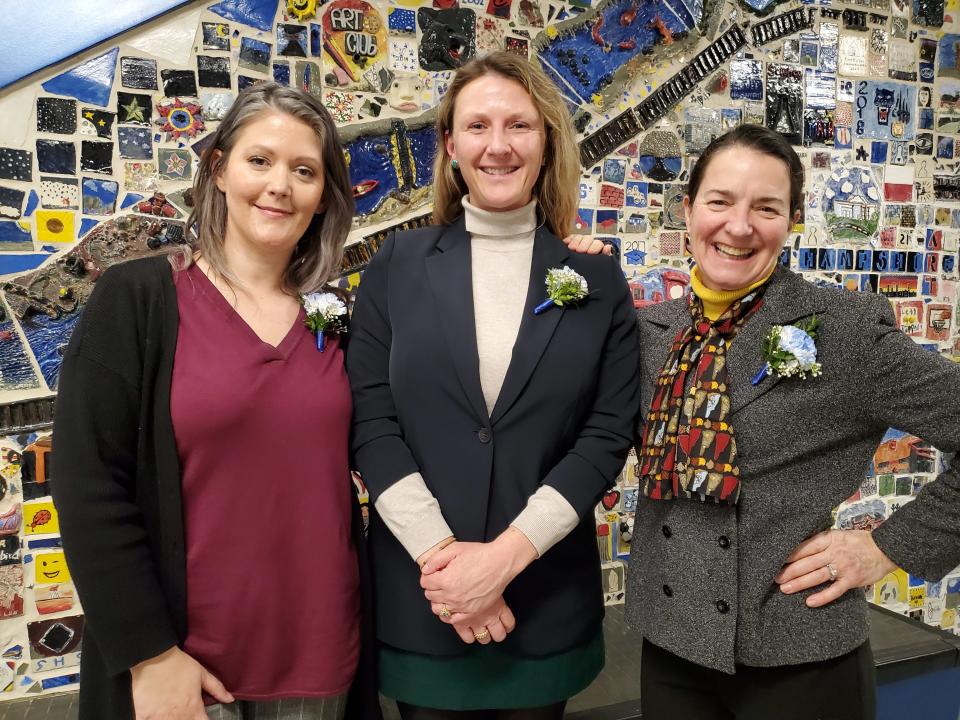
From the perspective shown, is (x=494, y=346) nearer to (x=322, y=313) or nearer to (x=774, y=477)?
(x=322, y=313)

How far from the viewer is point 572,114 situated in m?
2.78

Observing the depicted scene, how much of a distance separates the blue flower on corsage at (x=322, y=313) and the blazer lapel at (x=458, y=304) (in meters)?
0.22

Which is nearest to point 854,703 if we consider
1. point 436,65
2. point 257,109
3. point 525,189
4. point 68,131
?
point 525,189

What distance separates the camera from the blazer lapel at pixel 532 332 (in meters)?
1.38

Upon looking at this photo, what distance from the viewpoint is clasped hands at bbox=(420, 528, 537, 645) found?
1279 mm

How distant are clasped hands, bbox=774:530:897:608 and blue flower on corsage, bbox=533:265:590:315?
0.68 meters

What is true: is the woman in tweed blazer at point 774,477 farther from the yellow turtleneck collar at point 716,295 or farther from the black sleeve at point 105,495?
the black sleeve at point 105,495

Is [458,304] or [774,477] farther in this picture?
[458,304]

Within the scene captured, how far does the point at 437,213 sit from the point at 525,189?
273mm

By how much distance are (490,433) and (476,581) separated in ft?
0.97

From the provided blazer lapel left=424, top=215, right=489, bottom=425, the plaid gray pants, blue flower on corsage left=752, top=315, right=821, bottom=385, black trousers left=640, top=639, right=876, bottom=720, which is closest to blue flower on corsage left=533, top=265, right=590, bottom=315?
blazer lapel left=424, top=215, right=489, bottom=425

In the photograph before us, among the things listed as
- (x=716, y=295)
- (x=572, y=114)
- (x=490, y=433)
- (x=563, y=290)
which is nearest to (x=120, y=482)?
(x=490, y=433)

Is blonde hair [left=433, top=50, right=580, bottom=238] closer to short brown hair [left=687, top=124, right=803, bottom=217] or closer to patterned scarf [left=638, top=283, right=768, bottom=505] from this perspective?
short brown hair [left=687, top=124, right=803, bottom=217]

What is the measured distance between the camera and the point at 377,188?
254 centimetres
